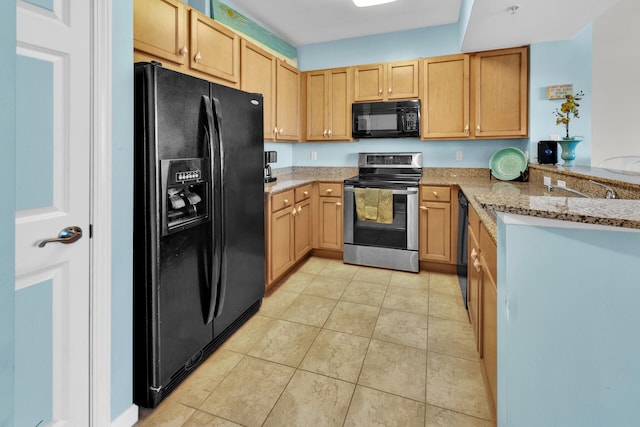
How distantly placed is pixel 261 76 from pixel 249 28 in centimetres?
62

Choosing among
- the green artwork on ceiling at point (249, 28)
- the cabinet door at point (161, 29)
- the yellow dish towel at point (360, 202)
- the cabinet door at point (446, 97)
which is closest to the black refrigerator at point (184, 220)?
the cabinet door at point (161, 29)

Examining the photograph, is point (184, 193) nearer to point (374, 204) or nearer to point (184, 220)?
point (184, 220)

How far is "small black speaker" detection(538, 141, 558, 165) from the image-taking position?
2918 mm

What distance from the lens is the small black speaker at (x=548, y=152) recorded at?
115 inches

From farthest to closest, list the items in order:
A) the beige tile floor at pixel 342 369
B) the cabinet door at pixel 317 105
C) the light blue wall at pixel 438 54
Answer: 1. the cabinet door at pixel 317 105
2. the light blue wall at pixel 438 54
3. the beige tile floor at pixel 342 369

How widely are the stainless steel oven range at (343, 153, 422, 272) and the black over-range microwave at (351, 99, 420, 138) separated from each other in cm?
51

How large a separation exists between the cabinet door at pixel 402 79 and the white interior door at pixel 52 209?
3015 mm

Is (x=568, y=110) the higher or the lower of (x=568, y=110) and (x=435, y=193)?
the higher

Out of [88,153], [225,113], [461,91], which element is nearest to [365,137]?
[461,91]

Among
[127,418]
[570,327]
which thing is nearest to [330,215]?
[127,418]

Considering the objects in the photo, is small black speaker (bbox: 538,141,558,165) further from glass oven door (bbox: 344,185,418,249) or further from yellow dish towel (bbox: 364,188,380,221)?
yellow dish towel (bbox: 364,188,380,221)

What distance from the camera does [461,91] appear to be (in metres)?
3.44

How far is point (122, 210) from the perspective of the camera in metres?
1.42

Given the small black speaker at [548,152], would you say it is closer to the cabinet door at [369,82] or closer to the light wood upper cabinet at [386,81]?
the light wood upper cabinet at [386,81]
